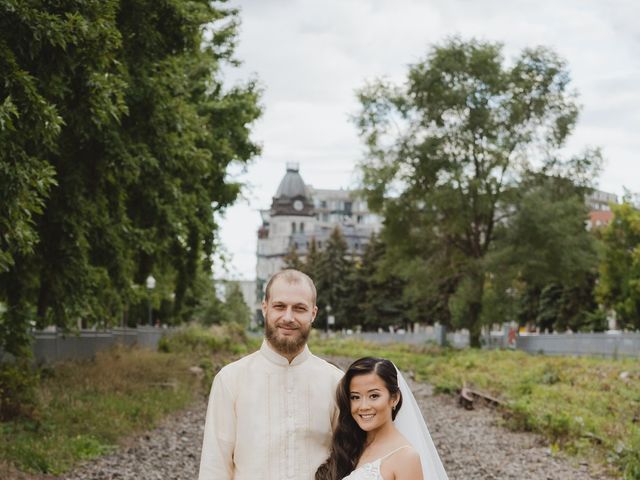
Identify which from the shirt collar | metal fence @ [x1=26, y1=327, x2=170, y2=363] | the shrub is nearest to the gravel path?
the shrub

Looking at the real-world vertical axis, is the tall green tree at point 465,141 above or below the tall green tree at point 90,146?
above

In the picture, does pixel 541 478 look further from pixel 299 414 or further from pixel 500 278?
pixel 500 278

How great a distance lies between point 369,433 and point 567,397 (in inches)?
720

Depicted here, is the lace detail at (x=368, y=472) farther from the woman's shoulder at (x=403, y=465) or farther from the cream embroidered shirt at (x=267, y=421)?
the cream embroidered shirt at (x=267, y=421)

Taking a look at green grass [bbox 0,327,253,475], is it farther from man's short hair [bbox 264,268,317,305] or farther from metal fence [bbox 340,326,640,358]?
metal fence [bbox 340,326,640,358]

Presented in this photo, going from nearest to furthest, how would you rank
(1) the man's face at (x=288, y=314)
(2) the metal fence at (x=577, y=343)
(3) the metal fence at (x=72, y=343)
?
(1) the man's face at (x=288, y=314), (3) the metal fence at (x=72, y=343), (2) the metal fence at (x=577, y=343)

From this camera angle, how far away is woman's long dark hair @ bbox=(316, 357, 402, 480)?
14.0ft

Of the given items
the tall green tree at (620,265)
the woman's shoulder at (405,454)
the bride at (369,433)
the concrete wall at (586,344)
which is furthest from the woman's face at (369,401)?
the tall green tree at (620,265)

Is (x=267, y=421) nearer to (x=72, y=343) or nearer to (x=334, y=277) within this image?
(x=72, y=343)

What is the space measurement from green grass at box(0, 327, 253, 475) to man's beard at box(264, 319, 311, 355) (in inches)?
297

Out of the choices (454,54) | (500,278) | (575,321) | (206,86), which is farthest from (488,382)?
(575,321)

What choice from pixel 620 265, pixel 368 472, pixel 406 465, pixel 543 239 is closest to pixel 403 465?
pixel 406 465

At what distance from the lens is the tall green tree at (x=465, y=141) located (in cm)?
4828

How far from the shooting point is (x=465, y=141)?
4878cm
